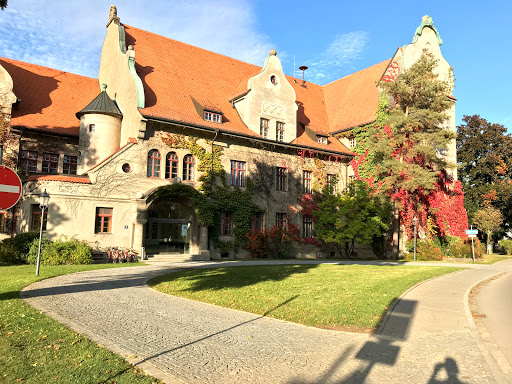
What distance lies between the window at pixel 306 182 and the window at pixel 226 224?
7186 mm

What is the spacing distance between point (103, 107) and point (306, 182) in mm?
16114

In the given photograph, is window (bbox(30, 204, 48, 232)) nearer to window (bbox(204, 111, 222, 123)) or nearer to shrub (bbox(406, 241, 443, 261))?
window (bbox(204, 111, 222, 123))

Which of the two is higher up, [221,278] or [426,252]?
[426,252]

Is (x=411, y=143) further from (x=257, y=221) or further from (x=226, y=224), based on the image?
(x=226, y=224)

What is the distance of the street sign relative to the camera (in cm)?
486

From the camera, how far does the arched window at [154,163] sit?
2500 cm

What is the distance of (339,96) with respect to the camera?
128 feet

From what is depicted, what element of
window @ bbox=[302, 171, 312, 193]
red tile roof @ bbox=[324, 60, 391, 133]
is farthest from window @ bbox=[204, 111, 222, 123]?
red tile roof @ bbox=[324, 60, 391, 133]

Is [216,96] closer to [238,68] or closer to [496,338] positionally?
[238,68]

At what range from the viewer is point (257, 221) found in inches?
1151

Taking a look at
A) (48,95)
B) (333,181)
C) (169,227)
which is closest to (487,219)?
(333,181)

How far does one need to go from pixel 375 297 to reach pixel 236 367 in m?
6.95

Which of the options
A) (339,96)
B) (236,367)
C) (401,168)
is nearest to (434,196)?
(401,168)

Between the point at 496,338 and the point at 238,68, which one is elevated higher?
the point at 238,68
